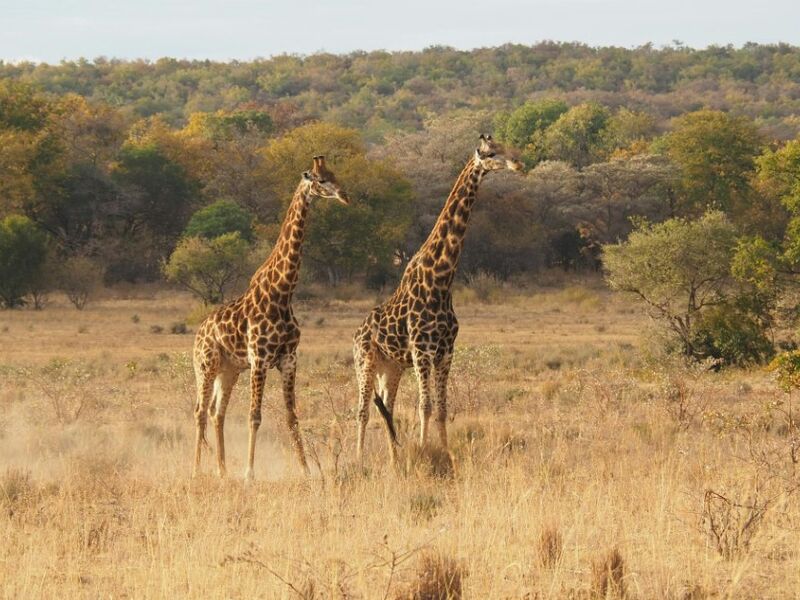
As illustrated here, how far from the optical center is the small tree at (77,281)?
39.0m

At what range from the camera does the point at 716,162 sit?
53.2 m

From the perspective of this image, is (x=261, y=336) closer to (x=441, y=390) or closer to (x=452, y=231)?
(x=441, y=390)

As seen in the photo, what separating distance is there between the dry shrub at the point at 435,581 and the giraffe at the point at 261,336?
11.4ft

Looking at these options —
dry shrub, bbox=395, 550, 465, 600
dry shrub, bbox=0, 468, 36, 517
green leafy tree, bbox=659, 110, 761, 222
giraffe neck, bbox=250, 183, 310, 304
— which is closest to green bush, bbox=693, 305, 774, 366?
giraffe neck, bbox=250, 183, 310, 304

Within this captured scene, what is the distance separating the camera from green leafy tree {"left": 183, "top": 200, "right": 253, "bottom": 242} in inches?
1734

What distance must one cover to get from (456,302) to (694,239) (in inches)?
741

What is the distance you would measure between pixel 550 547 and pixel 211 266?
3225 centimetres

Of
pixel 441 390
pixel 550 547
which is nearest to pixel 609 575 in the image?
pixel 550 547

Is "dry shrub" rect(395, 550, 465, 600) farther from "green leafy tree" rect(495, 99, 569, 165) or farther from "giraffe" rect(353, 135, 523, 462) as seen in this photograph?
"green leafy tree" rect(495, 99, 569, 165)

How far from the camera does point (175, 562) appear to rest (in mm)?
7094

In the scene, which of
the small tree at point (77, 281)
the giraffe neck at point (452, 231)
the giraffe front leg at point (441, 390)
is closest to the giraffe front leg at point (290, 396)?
the giraffe front leg at point (441, 390)

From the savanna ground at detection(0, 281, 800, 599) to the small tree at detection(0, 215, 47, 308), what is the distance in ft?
70.4

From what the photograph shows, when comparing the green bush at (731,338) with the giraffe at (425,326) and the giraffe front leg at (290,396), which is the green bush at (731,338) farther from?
the giraffe front leg at (290,396)

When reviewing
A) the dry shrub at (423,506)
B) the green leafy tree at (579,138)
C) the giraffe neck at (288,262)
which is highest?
the green leafy tree at (579,138)
